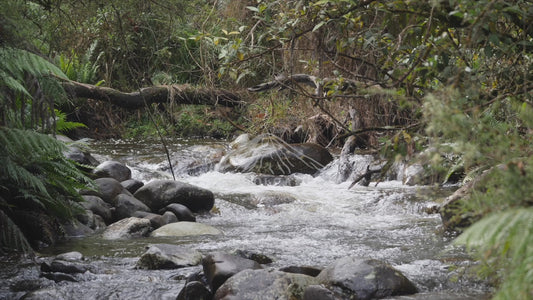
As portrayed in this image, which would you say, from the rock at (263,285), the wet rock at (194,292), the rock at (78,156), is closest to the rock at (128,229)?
the wet rock at (194,292)

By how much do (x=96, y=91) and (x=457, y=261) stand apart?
270 inches

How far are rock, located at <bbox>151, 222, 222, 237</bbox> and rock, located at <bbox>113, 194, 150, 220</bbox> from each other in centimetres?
89

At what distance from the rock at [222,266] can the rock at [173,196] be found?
3.27 m

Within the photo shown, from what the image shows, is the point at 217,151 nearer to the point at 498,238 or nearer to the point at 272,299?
the point at 272,299

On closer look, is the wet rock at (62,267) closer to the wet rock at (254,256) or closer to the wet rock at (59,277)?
the wet rock at (59,277)

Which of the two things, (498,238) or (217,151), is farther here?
(217,151)

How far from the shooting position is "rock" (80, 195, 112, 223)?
687cm

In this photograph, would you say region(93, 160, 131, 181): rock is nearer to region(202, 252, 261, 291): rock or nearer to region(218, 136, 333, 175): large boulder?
region(218, 136, 333, 175): large boulder

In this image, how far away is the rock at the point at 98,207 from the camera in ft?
22.5

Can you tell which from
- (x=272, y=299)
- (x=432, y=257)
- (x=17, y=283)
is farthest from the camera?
(x=432, y=257)

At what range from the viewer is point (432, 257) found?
16.6 ft

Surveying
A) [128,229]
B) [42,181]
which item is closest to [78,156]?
[128,229]

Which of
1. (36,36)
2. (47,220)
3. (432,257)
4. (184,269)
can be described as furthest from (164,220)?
(36,36)

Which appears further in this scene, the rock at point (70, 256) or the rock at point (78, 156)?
the rock at point (78, 156)
